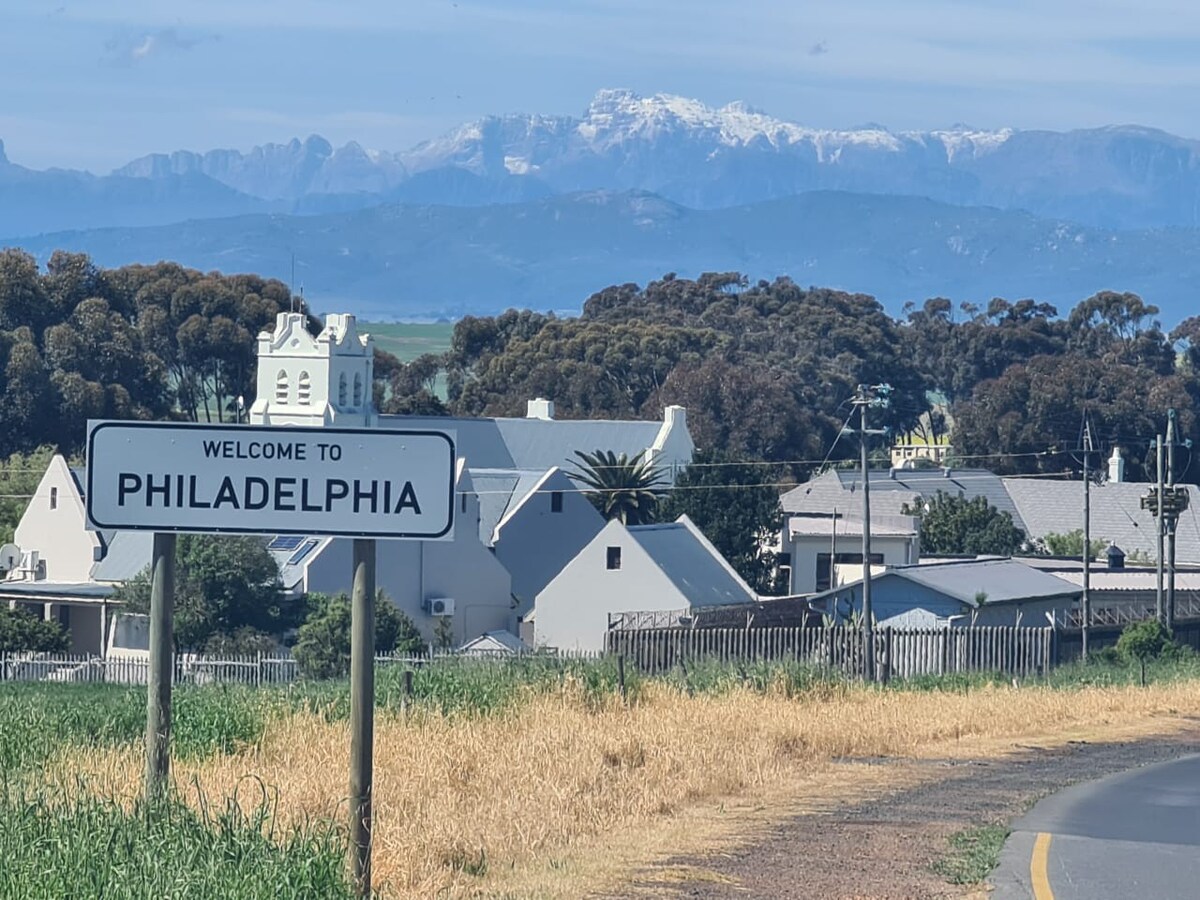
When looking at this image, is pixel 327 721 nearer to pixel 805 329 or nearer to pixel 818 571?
pixel 818 571

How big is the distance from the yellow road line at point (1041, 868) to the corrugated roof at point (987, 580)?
35.4 m

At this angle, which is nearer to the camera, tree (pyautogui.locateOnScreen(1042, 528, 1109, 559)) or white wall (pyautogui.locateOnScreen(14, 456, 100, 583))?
white wall (pyautogui.locateOnScreen(14, 456, 100, 583))

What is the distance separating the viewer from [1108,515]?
262ft

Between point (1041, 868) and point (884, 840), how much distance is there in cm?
131

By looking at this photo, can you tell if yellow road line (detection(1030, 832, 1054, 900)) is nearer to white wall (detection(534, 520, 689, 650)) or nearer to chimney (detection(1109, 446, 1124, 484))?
white wall (detection(534, 520, 689, 650))

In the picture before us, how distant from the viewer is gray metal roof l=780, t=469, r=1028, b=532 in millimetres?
75125

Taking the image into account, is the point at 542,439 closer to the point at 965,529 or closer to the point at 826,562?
the point at 965,529

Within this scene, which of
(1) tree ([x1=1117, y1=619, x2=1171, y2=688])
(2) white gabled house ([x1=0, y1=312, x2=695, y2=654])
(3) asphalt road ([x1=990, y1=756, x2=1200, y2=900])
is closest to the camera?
(3) asphalt road ([x1=990, y1=756, x2=1200, y2=900])

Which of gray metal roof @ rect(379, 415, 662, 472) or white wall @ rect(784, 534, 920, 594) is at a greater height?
gray metal roof @ rect(379, 415, 662, 472)

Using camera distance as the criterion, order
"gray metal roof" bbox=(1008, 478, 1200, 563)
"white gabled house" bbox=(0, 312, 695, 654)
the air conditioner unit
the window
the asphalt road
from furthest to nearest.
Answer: "gray metal roof" bbox=(1008, 478, 1200, 563) < the window < the air conditioner unit < "white gabled house" bbox=(0, 312, 695, 654) < the asphalt road

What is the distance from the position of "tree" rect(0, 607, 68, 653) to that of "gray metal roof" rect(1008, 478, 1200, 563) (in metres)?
43.9

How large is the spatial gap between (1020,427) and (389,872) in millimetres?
92595

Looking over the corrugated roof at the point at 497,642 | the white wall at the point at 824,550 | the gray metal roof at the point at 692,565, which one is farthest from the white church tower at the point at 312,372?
the gray metal roof at the point at 692,565

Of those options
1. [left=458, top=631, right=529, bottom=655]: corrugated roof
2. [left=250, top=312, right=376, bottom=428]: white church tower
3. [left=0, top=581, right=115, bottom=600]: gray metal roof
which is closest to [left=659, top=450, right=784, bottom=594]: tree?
[left=250, top=312, right=376, bottom=428]: white church tower
